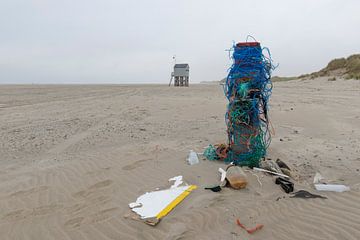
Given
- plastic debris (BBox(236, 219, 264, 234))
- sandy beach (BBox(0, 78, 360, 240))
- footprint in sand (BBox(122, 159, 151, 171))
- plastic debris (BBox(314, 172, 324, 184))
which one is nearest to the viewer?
plastic debris (BBox(236, 219, 264, 234))

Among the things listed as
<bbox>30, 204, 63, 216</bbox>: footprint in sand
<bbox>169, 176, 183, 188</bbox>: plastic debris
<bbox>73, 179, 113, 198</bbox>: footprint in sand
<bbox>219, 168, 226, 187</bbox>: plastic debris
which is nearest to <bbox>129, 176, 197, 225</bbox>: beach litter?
<bbox>169, 176, 183, 188</bbox>: plastic debris

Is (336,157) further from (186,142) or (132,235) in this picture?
(132,235)

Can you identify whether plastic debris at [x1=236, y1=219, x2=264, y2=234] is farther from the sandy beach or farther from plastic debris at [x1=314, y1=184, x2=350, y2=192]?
plastic debris at [x1=314, y1=184, x2=350, y2=192]

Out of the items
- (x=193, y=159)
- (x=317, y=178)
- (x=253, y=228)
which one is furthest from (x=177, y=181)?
(x=317, y=178)

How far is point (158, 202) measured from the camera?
363cm

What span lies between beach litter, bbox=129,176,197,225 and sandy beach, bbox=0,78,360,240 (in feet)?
0.25

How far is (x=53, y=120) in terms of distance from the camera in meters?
9.84

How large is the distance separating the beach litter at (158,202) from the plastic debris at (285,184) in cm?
112

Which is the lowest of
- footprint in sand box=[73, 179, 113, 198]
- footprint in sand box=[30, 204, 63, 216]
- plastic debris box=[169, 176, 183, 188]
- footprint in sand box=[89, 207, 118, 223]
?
footprint in sand box=[30, 204, 63, 216]

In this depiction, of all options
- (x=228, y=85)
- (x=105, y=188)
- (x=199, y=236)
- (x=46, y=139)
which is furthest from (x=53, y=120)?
(x=199, y=236)

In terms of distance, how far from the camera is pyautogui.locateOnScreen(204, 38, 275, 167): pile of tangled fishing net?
4.23 m

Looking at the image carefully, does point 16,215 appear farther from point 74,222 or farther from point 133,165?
point 133,165

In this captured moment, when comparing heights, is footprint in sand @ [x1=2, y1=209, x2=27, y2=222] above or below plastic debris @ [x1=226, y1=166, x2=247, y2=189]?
below

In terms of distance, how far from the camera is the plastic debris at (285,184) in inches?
151
